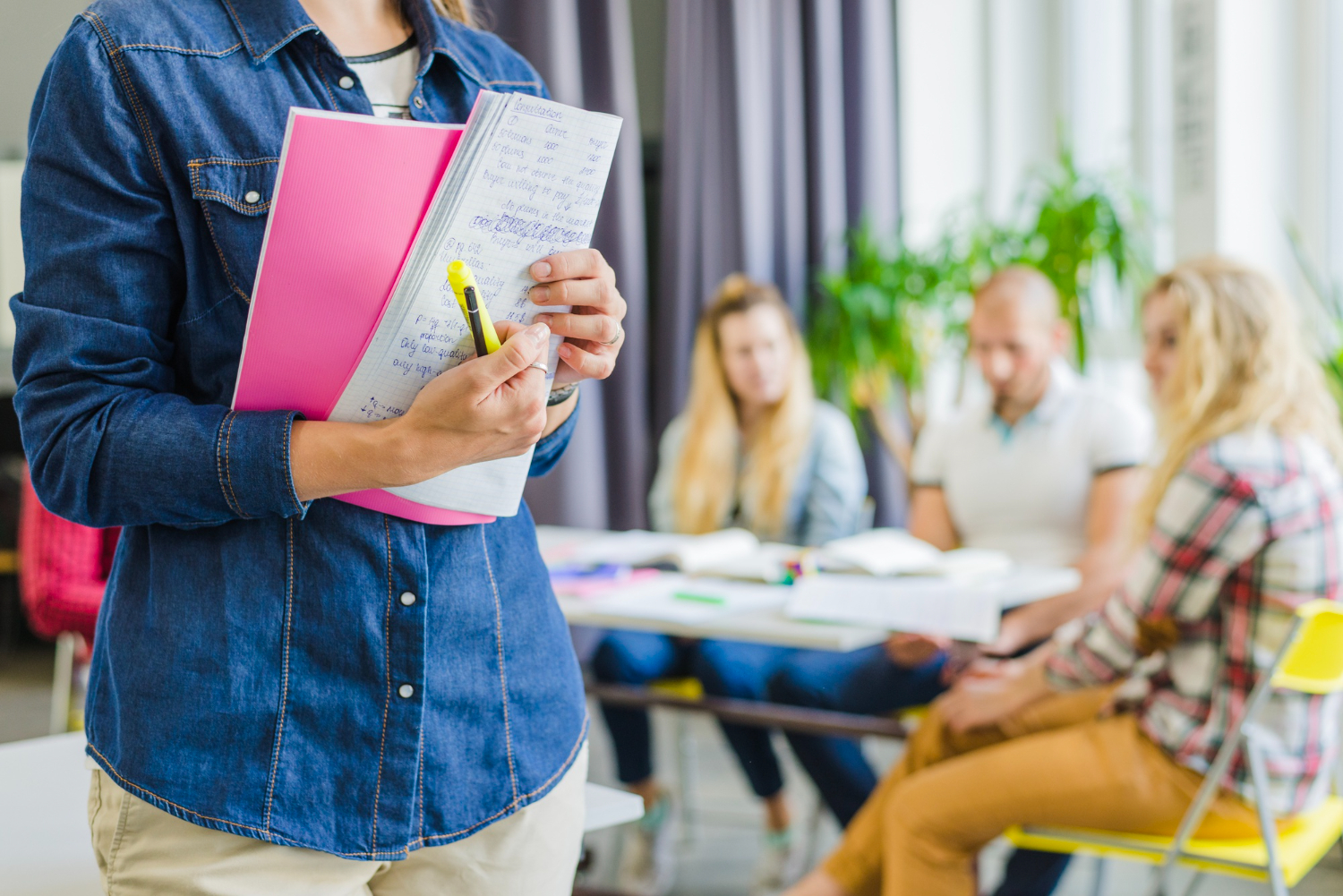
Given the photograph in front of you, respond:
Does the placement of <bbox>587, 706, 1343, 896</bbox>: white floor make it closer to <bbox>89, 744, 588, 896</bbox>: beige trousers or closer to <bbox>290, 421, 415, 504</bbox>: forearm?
<bbox>89, 744, 588, 896</bbox>: beige trousers

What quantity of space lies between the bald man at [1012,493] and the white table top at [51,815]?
3.99 feet

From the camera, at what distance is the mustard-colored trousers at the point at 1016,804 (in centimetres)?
158

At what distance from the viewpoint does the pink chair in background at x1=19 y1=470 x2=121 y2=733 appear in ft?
4.38

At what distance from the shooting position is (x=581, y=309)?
694 millimetres

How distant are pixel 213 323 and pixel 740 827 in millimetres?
2266

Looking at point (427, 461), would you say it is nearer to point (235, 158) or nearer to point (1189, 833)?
point (235, 158)

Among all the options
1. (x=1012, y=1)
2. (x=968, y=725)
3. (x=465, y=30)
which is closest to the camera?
(x=465, y=30)

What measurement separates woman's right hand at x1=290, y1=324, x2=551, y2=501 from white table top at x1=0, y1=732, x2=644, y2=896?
46 cm

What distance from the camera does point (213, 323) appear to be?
67 cm

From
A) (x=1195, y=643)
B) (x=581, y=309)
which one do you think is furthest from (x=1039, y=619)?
(x=581, y=309)

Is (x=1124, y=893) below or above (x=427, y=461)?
below

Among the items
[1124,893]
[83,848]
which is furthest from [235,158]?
[1124,893]

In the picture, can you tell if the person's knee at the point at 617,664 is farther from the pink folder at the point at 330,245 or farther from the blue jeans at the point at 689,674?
the pink folder at the point at 330,245

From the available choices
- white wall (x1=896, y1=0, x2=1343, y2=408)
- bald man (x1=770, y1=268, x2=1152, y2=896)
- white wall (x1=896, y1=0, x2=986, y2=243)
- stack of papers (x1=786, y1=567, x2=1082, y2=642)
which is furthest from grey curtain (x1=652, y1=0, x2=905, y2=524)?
stack of papers (x1=786, y1=567, x2=1082, y2=642)
